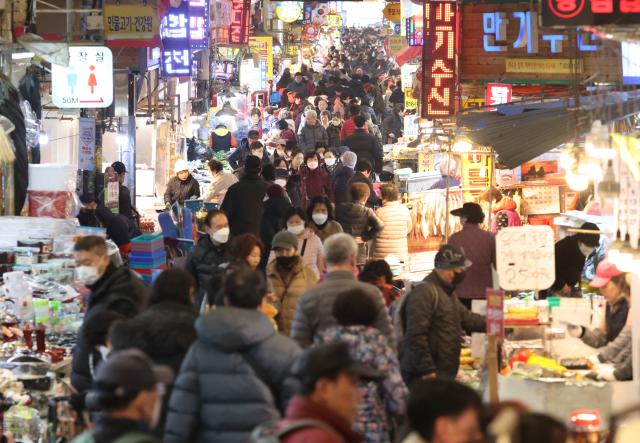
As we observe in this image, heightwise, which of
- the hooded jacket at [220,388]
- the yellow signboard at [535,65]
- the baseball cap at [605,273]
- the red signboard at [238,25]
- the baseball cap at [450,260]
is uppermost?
the red signboard at [238,25]

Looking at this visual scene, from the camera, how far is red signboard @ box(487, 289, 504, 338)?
30.3 feet

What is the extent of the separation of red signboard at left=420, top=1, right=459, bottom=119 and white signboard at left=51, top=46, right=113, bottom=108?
473 cm

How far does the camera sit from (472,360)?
1130 cm

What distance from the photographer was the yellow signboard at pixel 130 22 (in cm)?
1889

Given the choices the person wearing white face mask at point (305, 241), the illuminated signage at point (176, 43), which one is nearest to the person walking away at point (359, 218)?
the person wearing white face mask at point (305, 241)

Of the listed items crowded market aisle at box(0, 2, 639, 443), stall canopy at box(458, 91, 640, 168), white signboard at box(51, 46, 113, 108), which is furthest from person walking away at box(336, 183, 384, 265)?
white signboard at box(51, 46, 113, 108)

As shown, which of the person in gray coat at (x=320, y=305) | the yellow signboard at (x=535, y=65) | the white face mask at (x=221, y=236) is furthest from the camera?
the yellow signboard at (x=535, y=65)

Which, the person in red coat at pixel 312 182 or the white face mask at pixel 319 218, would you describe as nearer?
the white face mask at pixel 319 218

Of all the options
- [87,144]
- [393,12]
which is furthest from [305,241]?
[393,12]

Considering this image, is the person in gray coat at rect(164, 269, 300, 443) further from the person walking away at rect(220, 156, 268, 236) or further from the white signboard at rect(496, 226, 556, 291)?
the person walking away at rect(220, 156, 268, 236)

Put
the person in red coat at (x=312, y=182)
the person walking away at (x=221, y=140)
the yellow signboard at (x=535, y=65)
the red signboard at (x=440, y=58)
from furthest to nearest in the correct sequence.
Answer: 1. the person walking away at (x=221, y=140)
2. the person in red coat at (x=312, y=182)
3. the red signboard at (x=440, y=58)
4. the yellow signboard at (x=535, y=65)

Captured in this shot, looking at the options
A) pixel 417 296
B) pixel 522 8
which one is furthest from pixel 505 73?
pixel 417 296

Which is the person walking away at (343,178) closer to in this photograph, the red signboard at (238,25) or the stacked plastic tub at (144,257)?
the stacked plastic tub at (144,257)

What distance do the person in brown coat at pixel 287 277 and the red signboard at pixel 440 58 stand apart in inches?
351
